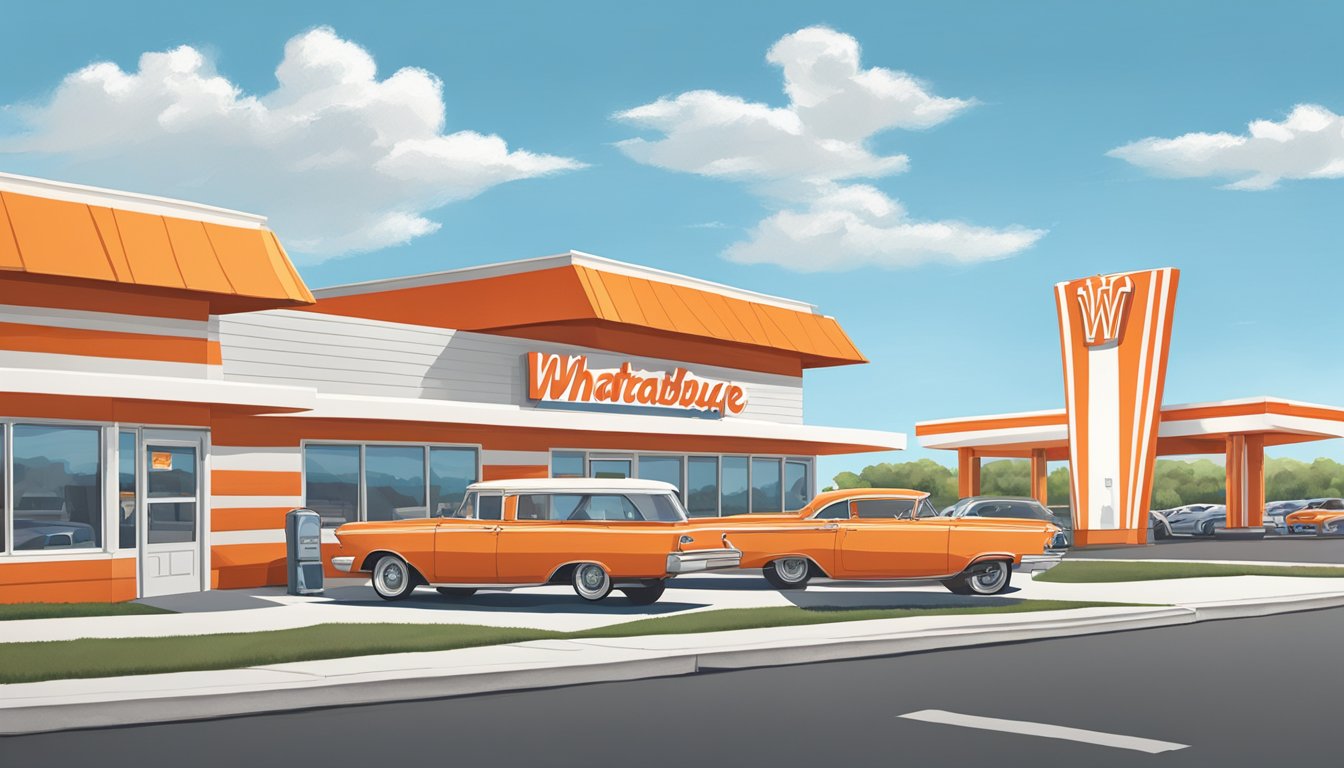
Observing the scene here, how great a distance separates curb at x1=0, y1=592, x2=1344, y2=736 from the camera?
10094 millimetres

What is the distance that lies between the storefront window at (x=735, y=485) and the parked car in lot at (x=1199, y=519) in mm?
26133

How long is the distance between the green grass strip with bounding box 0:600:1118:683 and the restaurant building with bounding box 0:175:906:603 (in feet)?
18.4

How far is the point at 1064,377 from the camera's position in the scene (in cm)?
4781

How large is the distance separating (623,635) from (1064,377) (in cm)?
3617

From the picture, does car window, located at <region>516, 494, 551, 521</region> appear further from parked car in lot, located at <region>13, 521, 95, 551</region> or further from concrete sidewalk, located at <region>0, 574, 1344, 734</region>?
parked car in lot, located at <region>13, 521, 95, 551</region>

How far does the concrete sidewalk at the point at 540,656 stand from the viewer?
10.4 metres

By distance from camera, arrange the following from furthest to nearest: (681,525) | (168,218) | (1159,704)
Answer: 1. (168,218)
2. (681,525)
3. (1159,704)

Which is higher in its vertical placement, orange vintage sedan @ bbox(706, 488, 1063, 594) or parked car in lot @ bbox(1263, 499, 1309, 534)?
orange vintage sedan @ bbox(706, 488, 1063, 594)

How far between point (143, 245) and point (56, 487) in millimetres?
3792

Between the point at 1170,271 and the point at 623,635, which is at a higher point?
the point at 1170,271

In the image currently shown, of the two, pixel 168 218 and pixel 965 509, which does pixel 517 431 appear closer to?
pixel 168 218

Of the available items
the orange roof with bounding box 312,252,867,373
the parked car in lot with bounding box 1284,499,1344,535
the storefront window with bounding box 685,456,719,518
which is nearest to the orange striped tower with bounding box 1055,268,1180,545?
the parked car in lot with bounding box 1284,499,1344,535

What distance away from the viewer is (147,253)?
20.1 m

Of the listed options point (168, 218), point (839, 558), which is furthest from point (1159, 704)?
point (168, 218)
